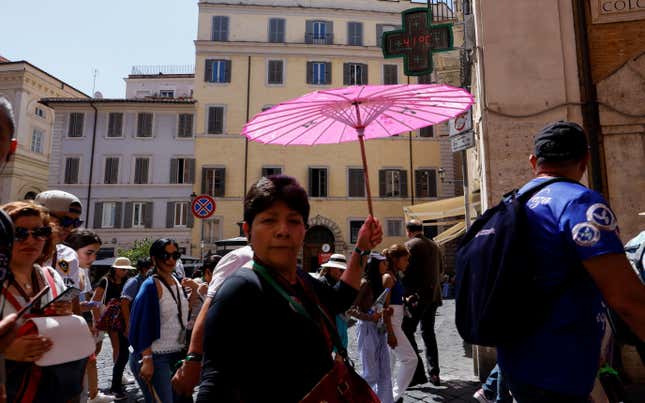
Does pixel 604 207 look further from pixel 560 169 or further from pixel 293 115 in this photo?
pixel 293 115

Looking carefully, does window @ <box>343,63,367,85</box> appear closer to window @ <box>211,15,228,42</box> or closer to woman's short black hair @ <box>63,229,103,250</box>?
window @ <box>211,15,228,42</box>

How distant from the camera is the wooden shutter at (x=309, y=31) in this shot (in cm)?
3106

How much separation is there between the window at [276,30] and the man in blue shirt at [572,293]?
101ft

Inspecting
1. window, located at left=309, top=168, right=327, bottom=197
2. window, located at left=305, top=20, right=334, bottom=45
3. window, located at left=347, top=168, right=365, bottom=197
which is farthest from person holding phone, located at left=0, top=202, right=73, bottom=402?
window, located at left=305, top=20, right=334, bottom=45

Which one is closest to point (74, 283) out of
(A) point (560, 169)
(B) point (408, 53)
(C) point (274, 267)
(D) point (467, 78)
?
(C) point (274, 267)

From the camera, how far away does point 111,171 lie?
30578mm

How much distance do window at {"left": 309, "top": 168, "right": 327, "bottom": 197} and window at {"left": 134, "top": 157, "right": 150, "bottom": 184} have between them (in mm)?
10988

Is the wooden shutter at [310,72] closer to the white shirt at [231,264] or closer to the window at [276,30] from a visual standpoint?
the window at [276,30]

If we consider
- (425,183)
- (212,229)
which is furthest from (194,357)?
(425,183)

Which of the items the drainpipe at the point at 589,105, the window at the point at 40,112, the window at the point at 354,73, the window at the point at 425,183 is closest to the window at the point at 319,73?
the window at the point at 354,73

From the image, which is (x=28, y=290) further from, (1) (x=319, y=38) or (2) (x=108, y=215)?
(1) (x=319, y=38)

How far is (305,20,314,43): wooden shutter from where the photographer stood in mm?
31062

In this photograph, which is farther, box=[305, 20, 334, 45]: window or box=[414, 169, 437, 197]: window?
box=[305, 20, 334, 45]: window

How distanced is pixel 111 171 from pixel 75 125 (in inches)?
159
